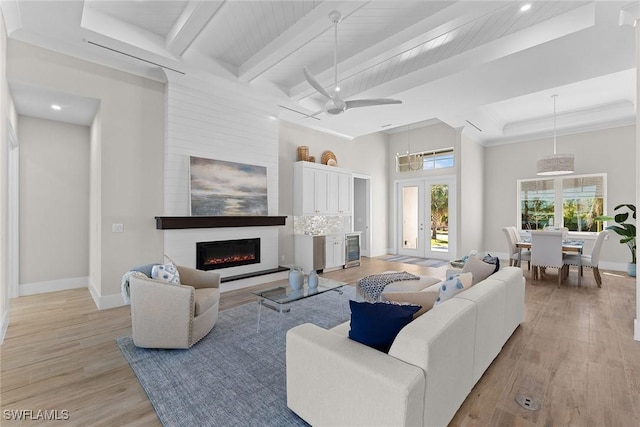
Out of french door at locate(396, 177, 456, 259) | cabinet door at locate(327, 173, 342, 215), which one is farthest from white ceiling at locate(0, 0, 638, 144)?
french door at locate(396, 177, 456, 259)

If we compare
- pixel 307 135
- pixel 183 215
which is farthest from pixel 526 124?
pixel 183 215

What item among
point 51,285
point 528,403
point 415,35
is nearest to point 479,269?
point 528,403

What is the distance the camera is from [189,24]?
335 centimetres

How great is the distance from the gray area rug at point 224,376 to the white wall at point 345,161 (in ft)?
10.2

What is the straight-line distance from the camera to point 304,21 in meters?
3.30

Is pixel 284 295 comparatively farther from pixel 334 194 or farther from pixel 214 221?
pixel 334 194

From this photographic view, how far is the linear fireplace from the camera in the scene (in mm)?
4773

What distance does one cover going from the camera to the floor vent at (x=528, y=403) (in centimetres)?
197

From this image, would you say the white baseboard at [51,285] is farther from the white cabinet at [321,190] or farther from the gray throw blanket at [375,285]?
the gray throw blanket at [375,285]

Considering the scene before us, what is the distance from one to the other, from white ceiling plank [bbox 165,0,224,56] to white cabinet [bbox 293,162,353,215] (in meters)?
3.08

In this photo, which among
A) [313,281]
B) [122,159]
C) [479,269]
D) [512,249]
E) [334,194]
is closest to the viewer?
[479,269]

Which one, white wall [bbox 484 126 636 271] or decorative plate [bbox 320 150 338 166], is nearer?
white wall [bbox 484 126 636 271]

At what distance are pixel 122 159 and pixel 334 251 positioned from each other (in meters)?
4.21

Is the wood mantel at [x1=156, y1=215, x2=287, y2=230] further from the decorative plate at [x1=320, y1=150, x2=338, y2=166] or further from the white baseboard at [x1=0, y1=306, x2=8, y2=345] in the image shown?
the decorative plate at [x1=320, y1=150, x2=338, y2=166]
